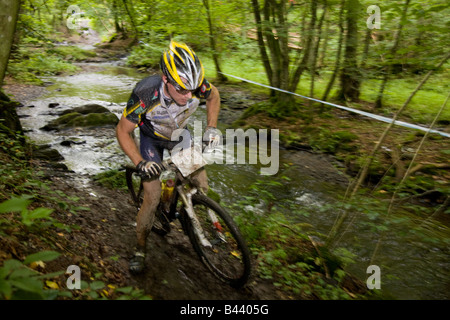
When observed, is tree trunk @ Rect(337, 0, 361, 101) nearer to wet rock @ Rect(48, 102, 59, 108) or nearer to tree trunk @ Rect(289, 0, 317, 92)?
tree trunk @ Rect(289, 0, 317, 92)

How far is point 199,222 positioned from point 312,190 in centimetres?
374

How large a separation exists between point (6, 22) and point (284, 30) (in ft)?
21.9

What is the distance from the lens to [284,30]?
8.05 metres

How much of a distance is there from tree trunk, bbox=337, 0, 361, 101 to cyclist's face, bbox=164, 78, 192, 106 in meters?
5.32

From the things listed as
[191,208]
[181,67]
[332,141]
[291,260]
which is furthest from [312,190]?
[181,67]

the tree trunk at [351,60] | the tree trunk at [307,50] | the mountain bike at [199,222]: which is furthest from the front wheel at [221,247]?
the tree trunk at [307,50]

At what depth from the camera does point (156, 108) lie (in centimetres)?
311

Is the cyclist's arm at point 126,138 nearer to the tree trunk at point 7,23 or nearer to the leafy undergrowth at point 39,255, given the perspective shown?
the leafy undergrowth at point 39,255

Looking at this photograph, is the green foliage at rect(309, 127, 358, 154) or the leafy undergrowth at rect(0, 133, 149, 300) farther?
the green foliage at rect(309, 127, 358, 154)

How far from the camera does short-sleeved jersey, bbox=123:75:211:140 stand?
9.69 feet

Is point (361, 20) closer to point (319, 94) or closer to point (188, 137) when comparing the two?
point (319, 94)

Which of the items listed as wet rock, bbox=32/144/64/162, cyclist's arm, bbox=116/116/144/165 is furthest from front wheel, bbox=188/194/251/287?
wet rock, bbox=32/144/64/162

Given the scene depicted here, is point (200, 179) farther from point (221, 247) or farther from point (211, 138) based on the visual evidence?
point (221, 247)
